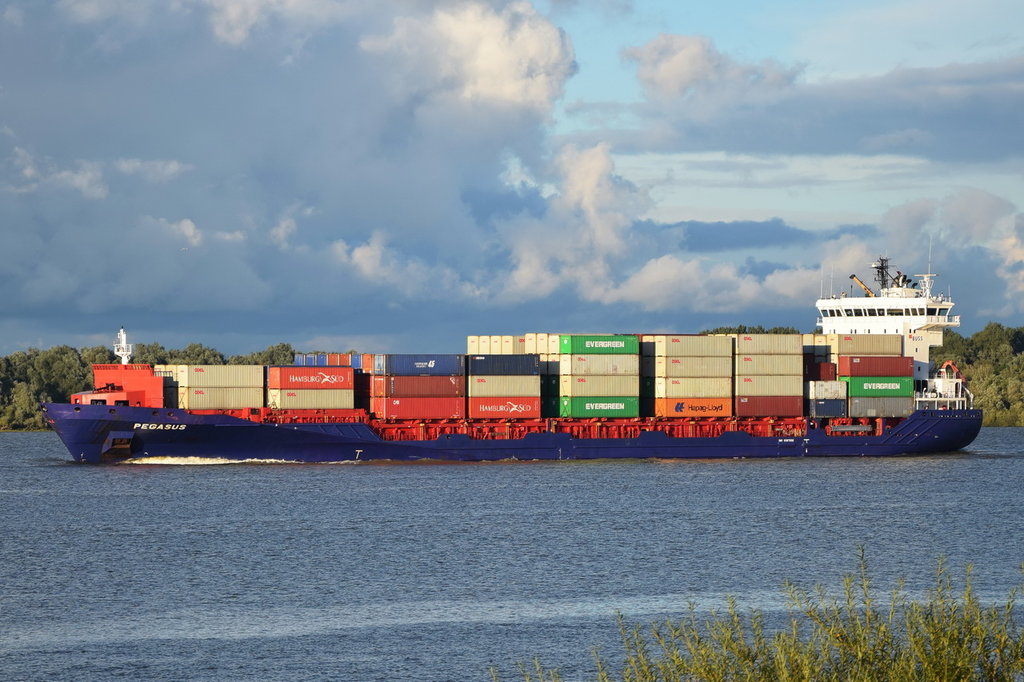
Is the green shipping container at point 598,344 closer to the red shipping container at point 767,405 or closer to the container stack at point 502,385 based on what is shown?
the container stack at point 502,385

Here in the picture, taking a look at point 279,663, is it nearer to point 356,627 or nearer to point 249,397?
point 356,627

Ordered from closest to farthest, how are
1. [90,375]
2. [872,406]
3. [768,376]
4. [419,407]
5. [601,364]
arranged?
[419,407], [601,364], [768,376], [872,406], [90,375]

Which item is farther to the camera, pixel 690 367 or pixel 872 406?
pixel 872 406

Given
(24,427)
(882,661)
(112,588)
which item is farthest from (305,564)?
(24,427)

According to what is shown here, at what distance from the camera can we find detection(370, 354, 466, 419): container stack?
66812mm

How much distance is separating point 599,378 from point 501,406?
5.44 meters

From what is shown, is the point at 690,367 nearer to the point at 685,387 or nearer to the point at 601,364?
the point at 685,387

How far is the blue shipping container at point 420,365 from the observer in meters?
67.0

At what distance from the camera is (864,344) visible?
71938mm

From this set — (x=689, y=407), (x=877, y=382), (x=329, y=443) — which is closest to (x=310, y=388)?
(x=329, y=443)

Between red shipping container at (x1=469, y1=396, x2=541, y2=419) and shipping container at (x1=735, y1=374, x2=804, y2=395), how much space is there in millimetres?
11369

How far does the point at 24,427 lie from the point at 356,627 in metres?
108

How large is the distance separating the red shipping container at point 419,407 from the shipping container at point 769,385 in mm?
15250

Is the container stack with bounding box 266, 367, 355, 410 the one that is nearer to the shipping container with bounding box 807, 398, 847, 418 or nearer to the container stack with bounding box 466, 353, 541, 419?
the container stack with bounding box 466, 353, 541, 419
